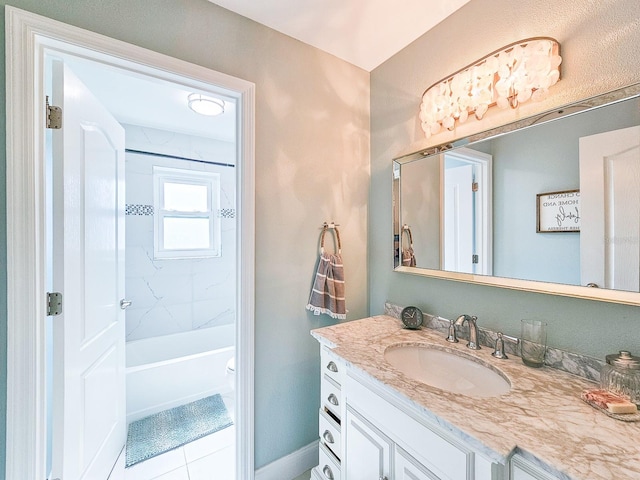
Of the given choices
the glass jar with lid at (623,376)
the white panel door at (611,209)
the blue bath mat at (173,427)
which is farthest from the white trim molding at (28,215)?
the glass jar with lid at (623,376)

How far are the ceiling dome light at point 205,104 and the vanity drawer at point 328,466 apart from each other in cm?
232

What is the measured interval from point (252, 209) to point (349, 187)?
0.67 meters

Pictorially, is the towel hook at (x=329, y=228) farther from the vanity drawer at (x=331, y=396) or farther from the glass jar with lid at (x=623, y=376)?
the glass jar with lid at (x=623, y=376)

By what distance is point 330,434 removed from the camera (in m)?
1.27

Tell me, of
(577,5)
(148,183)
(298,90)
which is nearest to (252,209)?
(298,90)

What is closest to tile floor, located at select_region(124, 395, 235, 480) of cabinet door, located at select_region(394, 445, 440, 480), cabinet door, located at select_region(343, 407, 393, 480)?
cabinet door, located at select_region(343, 407, 393, 480)

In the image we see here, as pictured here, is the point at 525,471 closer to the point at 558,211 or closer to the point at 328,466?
the point at 558,211

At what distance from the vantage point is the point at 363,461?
983mm

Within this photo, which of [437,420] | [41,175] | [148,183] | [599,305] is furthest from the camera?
[148,183]

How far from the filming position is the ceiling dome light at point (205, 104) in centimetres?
199

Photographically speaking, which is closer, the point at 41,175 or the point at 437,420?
the point at 437,420

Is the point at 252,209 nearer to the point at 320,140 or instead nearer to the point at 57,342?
the point at 320,140

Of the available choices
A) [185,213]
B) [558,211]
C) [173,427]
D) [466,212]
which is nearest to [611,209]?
[558,211]

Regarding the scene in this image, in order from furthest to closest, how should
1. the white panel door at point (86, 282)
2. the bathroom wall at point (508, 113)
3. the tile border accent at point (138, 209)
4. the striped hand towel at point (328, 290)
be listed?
1. the tile border accent at point (138, 209)
2. the striped hand towel at point (328, 290)
3. the white panel door at point (86, 282)
4. the bathroom wall at point (508, 113)
